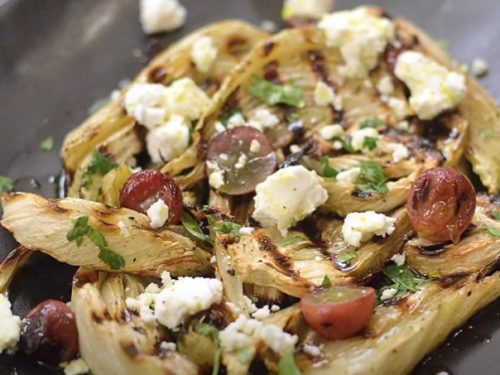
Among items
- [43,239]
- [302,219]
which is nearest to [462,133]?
[302,219]

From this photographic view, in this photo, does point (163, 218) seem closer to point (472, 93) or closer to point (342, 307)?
point (342, 307)

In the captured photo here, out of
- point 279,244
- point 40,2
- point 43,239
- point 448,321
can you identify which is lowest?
point 448,321

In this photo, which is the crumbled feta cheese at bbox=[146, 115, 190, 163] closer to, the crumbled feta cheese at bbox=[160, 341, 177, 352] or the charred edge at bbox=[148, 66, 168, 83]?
the charred edge at bbox=[148, 66, 168, 83]

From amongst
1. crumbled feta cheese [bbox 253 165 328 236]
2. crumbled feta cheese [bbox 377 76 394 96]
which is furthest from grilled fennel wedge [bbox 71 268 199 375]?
crumbled feta cheese [bbox 377 76 394 96]

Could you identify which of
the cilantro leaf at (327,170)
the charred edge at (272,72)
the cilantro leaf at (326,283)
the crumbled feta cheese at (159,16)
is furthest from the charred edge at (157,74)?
the cilantro leaf at (326,283)

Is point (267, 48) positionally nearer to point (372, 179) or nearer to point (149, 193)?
point (372, 179)

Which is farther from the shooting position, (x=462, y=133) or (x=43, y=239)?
(x=462, y=133)
